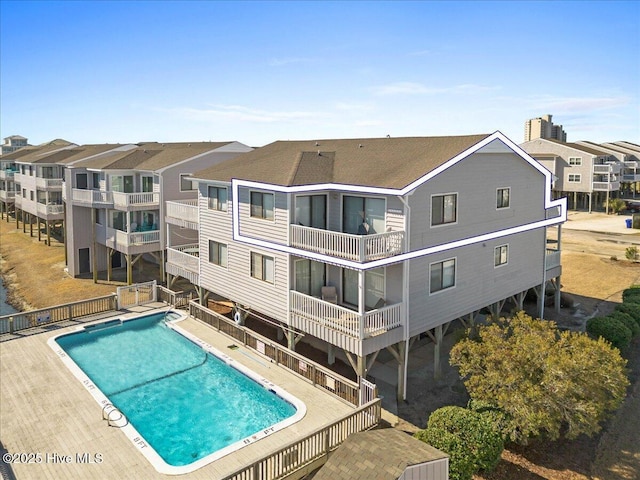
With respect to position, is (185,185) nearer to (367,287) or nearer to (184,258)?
(184,258)

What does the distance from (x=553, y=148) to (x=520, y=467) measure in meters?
64.1

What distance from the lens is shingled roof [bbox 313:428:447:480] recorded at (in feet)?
36.3

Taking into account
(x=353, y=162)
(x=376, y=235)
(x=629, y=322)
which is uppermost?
(x=353, y=162)

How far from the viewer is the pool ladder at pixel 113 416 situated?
15.5 meters

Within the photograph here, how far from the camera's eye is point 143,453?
14008mm

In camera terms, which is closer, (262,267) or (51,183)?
(262,267)

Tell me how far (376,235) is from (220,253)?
10.2 m

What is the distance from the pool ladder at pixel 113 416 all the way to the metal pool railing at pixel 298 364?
6.18 m

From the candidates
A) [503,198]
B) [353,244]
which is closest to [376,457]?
[353,244]

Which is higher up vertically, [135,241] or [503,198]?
[503,198]

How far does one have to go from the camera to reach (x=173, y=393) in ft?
59.2

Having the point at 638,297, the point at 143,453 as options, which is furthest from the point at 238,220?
the point at 638,297

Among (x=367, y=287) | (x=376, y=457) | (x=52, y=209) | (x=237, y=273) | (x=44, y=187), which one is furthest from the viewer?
(x=44, y=187)

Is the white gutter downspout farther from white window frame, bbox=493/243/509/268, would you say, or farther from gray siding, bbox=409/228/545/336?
white window frame, bbox=493/243/509/268
